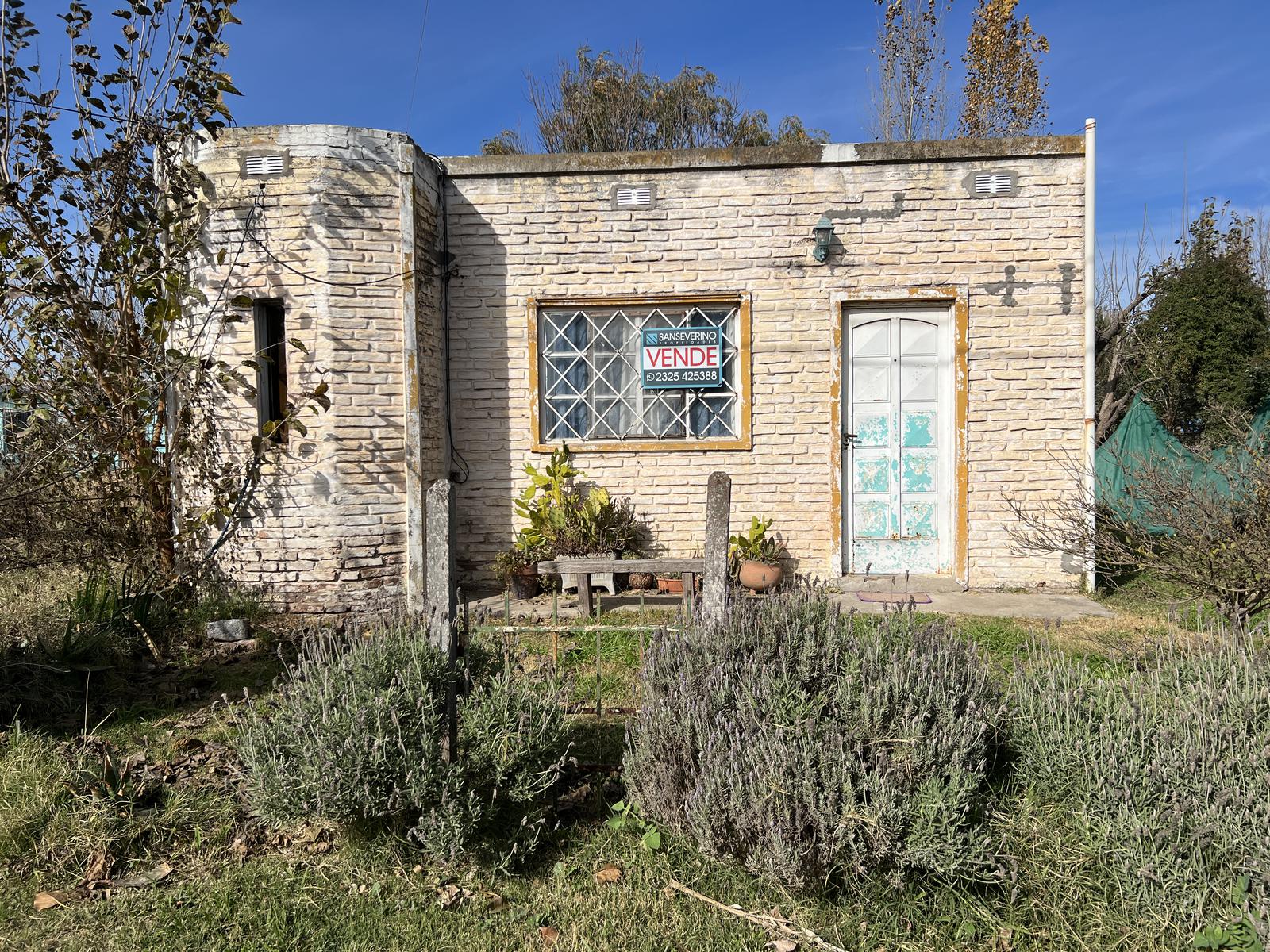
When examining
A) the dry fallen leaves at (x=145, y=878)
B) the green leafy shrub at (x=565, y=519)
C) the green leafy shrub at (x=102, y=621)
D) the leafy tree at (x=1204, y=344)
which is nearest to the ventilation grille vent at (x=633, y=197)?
the green leafy shrub at (x=565, y=519)

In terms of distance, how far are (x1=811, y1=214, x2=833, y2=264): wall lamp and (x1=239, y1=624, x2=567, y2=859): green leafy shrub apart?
508cm

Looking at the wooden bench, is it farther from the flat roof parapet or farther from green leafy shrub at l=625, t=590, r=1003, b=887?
the flat roof parapet

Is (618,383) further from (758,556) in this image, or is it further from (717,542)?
(717,542)

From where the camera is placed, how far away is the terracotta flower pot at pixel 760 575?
6508 millimetres

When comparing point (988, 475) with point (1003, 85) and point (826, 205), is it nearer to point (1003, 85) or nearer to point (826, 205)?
point (826, 205)

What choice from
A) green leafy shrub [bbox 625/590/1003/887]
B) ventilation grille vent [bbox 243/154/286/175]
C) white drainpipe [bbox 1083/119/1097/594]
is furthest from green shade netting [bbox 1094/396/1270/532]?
ventilation grille vent [bbox 243/154/286/175]

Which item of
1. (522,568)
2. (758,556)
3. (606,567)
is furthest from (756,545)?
(522,568)

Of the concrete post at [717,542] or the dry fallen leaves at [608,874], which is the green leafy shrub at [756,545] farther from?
the dry fallen leaves at [608,874]

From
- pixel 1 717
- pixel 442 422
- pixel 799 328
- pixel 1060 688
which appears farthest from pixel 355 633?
pixel 799 328

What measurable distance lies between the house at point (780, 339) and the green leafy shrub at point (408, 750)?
3591mm

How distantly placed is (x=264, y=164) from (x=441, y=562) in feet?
15.3

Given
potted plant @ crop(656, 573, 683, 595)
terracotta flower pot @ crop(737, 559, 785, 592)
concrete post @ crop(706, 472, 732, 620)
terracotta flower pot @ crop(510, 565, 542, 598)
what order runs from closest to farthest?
concrete post @ crop(706, 472, 732, 620), terracotta flower pot @ crop(737, 559, 785, 592), potted plant @ crop(656, 573, 683, 595), terracotta flower pot @ crop(510, 565, 542, 598)

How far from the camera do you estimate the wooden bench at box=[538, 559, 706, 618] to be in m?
6.25

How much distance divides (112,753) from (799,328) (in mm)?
5819
